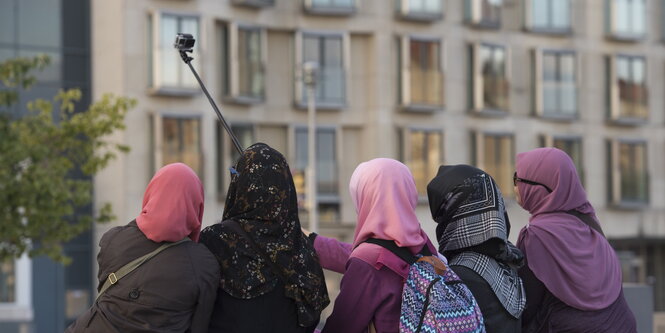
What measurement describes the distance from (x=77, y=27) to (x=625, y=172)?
68.9ft

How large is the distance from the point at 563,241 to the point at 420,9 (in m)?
35.7

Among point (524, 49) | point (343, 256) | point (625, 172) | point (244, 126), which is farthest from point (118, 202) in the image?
point (343, 256)

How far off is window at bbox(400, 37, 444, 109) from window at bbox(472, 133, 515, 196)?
2.30 m

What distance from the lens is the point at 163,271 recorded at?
5613 mm

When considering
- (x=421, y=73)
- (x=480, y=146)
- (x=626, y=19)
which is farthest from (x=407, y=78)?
(x=626, y=19)

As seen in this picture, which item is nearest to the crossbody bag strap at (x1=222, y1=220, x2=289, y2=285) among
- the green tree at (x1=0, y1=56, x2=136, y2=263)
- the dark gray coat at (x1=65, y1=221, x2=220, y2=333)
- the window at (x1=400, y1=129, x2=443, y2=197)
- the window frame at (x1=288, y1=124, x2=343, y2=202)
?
the dark gray coat at (x1=65, y1=221, x2=220, y2=333)

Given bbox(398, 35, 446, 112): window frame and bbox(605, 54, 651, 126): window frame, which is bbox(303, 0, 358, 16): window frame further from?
bbox(605, 54, 651, 126): window frame

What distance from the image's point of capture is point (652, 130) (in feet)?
155

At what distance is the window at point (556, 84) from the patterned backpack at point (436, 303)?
39.3 meters

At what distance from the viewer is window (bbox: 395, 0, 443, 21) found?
1626 inches

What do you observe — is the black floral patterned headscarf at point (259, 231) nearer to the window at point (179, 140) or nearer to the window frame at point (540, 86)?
the window at point (179, 140)

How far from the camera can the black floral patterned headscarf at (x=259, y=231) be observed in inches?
221

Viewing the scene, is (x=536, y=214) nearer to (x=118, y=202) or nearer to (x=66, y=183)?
(x=66, y=183)

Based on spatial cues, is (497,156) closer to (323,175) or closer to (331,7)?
(323,175)
